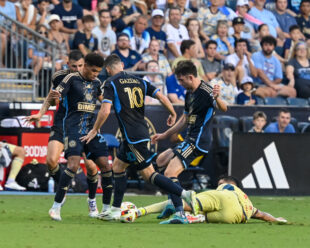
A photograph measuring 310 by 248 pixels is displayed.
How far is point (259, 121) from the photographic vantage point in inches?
718

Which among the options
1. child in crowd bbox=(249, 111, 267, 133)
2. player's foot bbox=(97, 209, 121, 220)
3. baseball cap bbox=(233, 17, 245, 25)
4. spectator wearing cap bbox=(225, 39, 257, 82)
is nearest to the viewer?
player's foot bbox=(97, 209, 121, 220)

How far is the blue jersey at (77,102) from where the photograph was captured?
11289 millimetres

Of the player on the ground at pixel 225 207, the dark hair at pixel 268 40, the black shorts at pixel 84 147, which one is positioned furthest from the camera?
the dark hair at pixel 268 40

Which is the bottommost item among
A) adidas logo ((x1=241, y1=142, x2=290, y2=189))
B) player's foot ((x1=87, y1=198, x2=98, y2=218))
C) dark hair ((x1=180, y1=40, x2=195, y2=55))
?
adidas logo ((x1=241, y1=142, x2=290, y2=189))

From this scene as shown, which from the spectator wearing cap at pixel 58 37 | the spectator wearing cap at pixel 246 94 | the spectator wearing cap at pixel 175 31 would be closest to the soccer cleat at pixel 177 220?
the spectator wearing cap at pixel 58 37

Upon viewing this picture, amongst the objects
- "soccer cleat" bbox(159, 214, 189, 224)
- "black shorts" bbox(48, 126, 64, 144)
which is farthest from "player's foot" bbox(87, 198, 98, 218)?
"soccer cleat" bbox(159, 214, 189, 224)

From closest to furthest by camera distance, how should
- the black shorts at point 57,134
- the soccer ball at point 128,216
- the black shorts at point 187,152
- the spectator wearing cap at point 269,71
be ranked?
the soccer ball at point 128,216, the black shorts at point 187,152, the black shorts at point 57,134, the spectator wearing cap at point 269,71

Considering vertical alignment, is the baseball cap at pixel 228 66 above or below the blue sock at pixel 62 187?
above

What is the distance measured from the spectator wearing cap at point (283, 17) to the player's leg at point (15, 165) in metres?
9.34

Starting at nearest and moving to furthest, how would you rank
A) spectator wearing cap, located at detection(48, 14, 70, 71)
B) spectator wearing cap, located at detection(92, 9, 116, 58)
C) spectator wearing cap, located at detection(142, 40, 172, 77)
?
spectator wearing cap, located at detection(48, 14, 70, 71) → spectator wearing cap, located at detection(142, 40, 172, 77) → spectator wearing cap, located at detection(92, 9, 116, 58)

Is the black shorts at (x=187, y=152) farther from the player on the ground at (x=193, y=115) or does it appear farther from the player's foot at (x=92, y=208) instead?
the player's foot at (x=92, y=208)

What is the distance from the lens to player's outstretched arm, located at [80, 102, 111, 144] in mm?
10609

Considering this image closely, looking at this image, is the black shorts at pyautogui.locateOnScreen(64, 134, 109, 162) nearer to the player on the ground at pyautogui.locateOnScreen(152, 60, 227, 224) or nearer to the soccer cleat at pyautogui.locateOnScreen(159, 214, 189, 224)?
the player on the ground at pyautogui.locateOnScreen(152, 60, 227, 224)

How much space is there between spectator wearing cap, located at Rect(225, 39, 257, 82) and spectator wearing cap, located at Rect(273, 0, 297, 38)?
2797 mm
